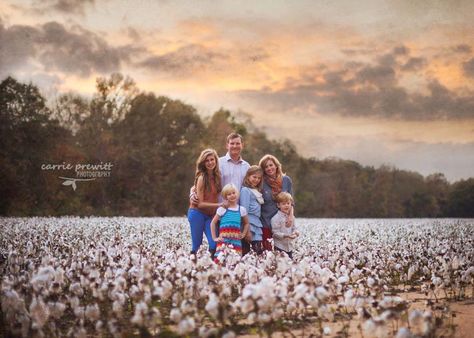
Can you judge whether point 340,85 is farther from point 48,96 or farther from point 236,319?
point 236,319

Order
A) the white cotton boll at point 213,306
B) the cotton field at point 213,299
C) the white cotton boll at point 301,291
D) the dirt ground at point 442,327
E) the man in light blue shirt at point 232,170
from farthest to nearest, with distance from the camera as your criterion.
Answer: the man in light blue shirt at point 232,170 < the dirt ground at point 442,327 < the white cotton boll at point 301,291 < the cotton field at point 213,299 < the white cotton boll at point 213,306

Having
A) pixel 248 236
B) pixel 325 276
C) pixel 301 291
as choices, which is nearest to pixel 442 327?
pixel 325 276

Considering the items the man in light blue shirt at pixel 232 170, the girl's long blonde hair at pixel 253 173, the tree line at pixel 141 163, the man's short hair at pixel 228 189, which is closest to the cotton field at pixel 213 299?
the man's short hair at pixel 228 189

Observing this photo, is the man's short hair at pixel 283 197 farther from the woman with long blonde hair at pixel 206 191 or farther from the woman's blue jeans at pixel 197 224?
the woman's blue jeans at pixel 197 224

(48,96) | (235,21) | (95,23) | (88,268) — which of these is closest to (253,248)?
(88,268)

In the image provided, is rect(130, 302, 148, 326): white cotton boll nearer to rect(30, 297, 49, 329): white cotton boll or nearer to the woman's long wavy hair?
rect(30, 297, 49, 329): white cotton boll

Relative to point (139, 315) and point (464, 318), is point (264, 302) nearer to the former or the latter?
point (139, 315)

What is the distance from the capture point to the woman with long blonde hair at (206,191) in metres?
10.7

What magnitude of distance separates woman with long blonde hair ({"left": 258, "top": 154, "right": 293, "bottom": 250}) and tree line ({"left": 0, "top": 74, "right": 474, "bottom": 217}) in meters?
26.5

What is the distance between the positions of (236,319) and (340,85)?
3357 centimetres

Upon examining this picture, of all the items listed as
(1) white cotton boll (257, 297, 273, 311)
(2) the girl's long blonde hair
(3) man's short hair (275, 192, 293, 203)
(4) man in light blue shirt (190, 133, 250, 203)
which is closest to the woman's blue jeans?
(4) man in light blue shirt (190, 133, 250, 203)

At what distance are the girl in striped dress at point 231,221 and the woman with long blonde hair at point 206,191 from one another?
328 mm

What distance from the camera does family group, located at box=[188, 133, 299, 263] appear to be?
1038cm

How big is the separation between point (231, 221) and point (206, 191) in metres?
0.94
